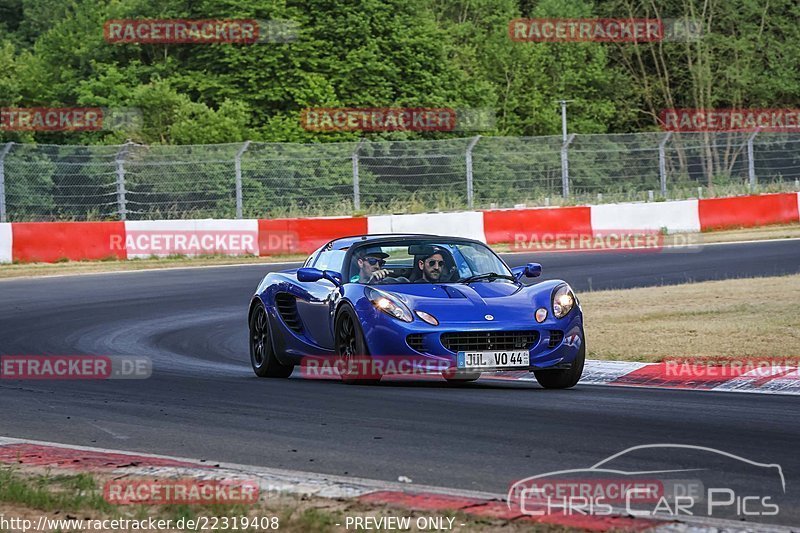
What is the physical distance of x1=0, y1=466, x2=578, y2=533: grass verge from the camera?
196 inches

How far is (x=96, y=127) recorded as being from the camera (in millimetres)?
40000

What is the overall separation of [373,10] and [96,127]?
12.0m

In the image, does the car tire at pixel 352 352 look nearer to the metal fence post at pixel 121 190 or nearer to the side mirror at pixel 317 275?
the side mirror at pixel 317 275

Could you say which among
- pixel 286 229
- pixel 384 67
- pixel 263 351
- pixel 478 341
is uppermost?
pixel 384 67

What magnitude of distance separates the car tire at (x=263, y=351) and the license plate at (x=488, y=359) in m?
2.34

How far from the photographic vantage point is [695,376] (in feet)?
34.8

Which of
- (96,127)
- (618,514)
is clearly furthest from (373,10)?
(618,514)

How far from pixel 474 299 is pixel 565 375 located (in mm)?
905

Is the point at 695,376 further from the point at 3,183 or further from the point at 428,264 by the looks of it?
the point at 3,183

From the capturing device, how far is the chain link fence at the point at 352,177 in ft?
88.2

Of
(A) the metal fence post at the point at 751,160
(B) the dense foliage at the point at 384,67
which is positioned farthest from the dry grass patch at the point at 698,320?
(B) the dense foliage at the point at 384,67

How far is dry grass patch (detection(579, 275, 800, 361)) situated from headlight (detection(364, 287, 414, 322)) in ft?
8.96

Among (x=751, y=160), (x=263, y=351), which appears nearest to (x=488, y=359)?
(x=263, y=351)

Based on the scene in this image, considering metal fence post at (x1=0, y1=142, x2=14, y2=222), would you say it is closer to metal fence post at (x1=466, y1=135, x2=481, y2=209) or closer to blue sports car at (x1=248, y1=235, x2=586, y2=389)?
metal fence post at (x1=466, y1=135, x2=481, y2=209)
